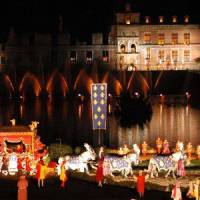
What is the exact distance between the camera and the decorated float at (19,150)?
21266mm

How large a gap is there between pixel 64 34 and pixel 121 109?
32.1 meters

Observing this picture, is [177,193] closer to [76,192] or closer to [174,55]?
[76,192]

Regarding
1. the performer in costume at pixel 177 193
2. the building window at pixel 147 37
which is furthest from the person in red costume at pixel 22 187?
the building window at pixel 147 37

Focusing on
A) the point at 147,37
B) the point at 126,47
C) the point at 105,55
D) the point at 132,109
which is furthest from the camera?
the point at 147,37

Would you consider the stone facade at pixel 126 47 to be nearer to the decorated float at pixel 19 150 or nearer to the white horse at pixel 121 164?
the decorated float at pixel 19 150

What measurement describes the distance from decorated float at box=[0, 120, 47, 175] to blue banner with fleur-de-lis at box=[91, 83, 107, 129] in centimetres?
518

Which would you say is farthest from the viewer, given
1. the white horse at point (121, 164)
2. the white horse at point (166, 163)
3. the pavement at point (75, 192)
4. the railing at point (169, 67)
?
the railing at point (169, 67)

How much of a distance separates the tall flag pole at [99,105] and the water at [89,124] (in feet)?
2.69

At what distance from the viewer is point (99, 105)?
27.5 metres

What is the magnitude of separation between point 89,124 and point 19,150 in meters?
22.0

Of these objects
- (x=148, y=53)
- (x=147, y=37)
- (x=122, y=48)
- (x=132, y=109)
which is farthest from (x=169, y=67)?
(x=132, y=109)

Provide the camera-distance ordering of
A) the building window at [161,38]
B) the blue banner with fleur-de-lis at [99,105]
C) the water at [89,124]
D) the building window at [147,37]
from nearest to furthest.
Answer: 1. the blue banner with fleur-de-lis at [99,105]
2. the water at [89,124]
3. the building window at [147,37]
4. the building window at [161,38]

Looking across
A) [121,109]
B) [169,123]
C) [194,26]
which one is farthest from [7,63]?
[169,123]

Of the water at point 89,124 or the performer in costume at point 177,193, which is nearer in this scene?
the performer in costume at point 177,193
